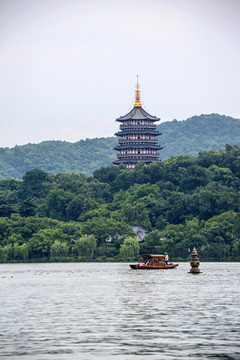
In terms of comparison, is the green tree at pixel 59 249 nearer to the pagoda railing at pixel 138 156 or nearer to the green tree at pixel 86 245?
the green tree at pixel 86 245

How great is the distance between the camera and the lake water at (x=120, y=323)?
22.5 metres

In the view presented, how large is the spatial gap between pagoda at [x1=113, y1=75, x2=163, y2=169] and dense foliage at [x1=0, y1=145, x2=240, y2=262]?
4192 mm

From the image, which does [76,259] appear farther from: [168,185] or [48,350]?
[48,350]

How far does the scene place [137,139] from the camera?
144m

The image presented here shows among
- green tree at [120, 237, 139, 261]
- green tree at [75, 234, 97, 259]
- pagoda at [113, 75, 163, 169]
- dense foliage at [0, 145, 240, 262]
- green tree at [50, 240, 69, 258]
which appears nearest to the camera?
green tree at [120, 237, 139, 261]

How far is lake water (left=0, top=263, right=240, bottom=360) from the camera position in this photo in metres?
22.5

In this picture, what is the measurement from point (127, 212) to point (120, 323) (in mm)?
88681

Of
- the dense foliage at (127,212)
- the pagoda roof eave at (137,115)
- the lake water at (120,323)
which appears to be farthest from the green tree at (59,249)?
the lake water at (120,323)

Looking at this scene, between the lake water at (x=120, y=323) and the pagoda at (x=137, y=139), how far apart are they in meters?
95.3

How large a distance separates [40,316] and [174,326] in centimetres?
695

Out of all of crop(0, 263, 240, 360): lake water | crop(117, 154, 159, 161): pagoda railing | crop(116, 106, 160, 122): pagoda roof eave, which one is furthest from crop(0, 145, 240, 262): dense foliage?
crop(0, 263, 240, 360): lake water

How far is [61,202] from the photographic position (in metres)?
131

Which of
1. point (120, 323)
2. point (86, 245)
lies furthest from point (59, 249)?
point (120, 323)

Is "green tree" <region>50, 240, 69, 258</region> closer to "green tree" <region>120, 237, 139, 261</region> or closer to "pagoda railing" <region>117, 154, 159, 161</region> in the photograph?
"green tree" <region>120, 237, 139, 261</region>
